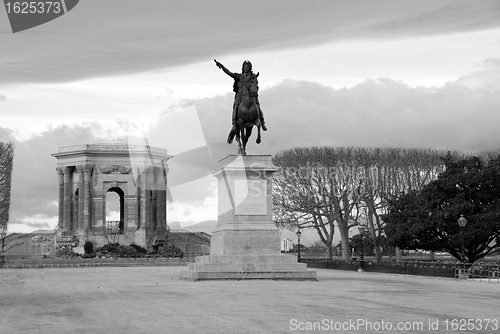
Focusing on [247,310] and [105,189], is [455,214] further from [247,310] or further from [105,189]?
[105,189]

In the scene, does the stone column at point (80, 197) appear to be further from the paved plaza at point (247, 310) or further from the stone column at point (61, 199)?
the paved plaza at point (247, 310)

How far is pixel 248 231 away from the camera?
29484mm

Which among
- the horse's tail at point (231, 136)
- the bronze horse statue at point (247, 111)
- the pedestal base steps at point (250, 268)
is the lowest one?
the pedestal base steps at point (250, 268)

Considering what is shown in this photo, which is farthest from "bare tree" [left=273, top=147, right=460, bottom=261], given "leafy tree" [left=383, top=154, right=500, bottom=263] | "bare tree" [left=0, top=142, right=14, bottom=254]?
"bare tree" [left=0, top=142, right=14, bottom=254]

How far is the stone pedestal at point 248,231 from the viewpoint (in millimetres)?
28547

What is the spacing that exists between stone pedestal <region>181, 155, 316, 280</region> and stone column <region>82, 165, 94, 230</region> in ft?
182

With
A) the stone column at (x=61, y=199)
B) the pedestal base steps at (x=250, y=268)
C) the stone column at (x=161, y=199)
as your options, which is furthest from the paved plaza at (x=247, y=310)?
the stone column at (x=161, y=199)

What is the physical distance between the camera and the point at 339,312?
16.1 metres

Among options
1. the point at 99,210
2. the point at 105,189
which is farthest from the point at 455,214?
the point at 105,189

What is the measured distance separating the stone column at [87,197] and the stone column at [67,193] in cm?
300

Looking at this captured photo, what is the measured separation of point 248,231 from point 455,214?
16.8 m

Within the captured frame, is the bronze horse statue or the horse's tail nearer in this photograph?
the bronze horse statue

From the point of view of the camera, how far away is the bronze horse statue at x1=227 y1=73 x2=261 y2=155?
3055 centimetres

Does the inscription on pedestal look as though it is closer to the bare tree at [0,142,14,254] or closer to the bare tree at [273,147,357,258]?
the bare tree at [273,147,357,258]
